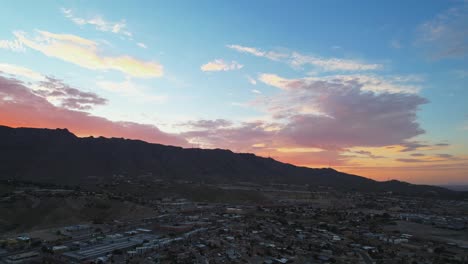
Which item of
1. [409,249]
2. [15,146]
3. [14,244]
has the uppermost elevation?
[15,146]

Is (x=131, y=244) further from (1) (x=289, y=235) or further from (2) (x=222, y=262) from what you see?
(1) (x=289, y=235)

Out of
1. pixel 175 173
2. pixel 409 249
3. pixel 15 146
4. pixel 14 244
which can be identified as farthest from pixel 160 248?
pixel 15 146

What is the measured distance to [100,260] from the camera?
38.7 metres

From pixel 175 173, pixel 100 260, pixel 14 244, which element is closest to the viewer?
pixel 100 260

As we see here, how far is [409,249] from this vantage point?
48.0m

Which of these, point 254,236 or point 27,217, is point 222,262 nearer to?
point 254,236

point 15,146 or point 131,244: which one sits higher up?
point 15,146

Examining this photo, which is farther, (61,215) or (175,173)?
(175,173)

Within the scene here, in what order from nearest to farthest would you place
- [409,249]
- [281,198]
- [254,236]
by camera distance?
[409,249] < [254,236] < [281,198]

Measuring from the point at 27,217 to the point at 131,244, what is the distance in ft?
96.5

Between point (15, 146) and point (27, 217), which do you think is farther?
point (15, 146)

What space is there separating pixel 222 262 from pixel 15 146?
499 feet

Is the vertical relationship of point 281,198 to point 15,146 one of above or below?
below

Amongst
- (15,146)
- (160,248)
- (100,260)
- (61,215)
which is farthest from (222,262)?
(15,146)
